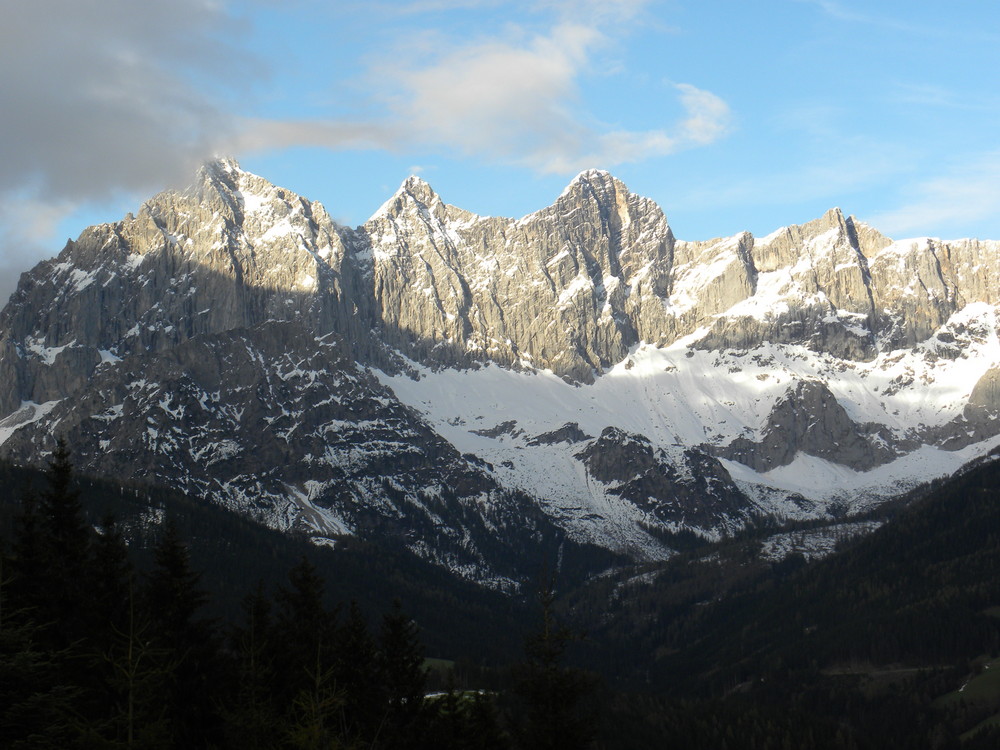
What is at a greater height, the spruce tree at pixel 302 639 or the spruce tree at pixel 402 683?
the spruce tree at pixel 302 639

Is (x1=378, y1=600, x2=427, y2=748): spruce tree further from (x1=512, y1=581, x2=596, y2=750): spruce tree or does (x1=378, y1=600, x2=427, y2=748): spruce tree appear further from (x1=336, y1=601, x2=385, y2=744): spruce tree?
(x1=512, y1=581, x2=596, y2=750): spruce tree

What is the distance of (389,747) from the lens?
72875mm

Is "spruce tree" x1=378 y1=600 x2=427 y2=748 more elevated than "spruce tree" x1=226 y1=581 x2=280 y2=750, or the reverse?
"spruce tree" x1=226 y1=581 x2=280 y2=750

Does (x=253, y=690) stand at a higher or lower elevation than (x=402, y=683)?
higher

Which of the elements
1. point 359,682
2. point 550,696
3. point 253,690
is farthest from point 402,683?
point 253,690

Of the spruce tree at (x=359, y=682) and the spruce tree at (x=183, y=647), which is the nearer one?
the spruce tree at (x=183, y=647)

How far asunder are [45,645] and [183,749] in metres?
8.64

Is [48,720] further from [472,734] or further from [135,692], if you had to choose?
[472,734]

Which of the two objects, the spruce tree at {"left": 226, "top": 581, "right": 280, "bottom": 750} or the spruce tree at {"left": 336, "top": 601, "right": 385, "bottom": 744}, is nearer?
the spruce tree at {"left": 226, "top": 581, "right": 280, "bottom": 750}

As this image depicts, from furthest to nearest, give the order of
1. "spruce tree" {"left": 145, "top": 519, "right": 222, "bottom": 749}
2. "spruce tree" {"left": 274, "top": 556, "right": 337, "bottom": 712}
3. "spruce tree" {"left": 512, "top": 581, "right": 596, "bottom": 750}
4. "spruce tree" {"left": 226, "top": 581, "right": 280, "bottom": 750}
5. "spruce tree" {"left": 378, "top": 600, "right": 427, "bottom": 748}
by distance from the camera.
Answer: "spruce tree" {"left": 378, "top": 600, "right": 427, "bottom": 748}, "spruce tree" {"left": 274, "top": 556, "right": 337, "bottom": 712}, "spruce tree" {"left": 512, "top": 581, "right": 596, "bottom": 750}, "spruce tree" {"left": 145, "top": 519, "right": 222, "bottom": 749}, "spruce tree" {"left": 226, "top": 581, "right": 280, "bottom": 750}

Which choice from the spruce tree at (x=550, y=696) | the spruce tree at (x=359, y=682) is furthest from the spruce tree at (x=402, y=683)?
the spruce tree at (x=550, y=696)

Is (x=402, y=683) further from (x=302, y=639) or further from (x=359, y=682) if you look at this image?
(x=302, y=639)

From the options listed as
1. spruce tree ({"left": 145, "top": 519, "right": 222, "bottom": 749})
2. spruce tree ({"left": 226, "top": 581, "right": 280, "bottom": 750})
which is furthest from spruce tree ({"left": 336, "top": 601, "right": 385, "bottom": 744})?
spruce tree ({"left": 145, "top": 519, "right": 222, "bottom": 749})

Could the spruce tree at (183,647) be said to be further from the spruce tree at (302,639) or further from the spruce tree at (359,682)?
the spruce tree at (359,682)
